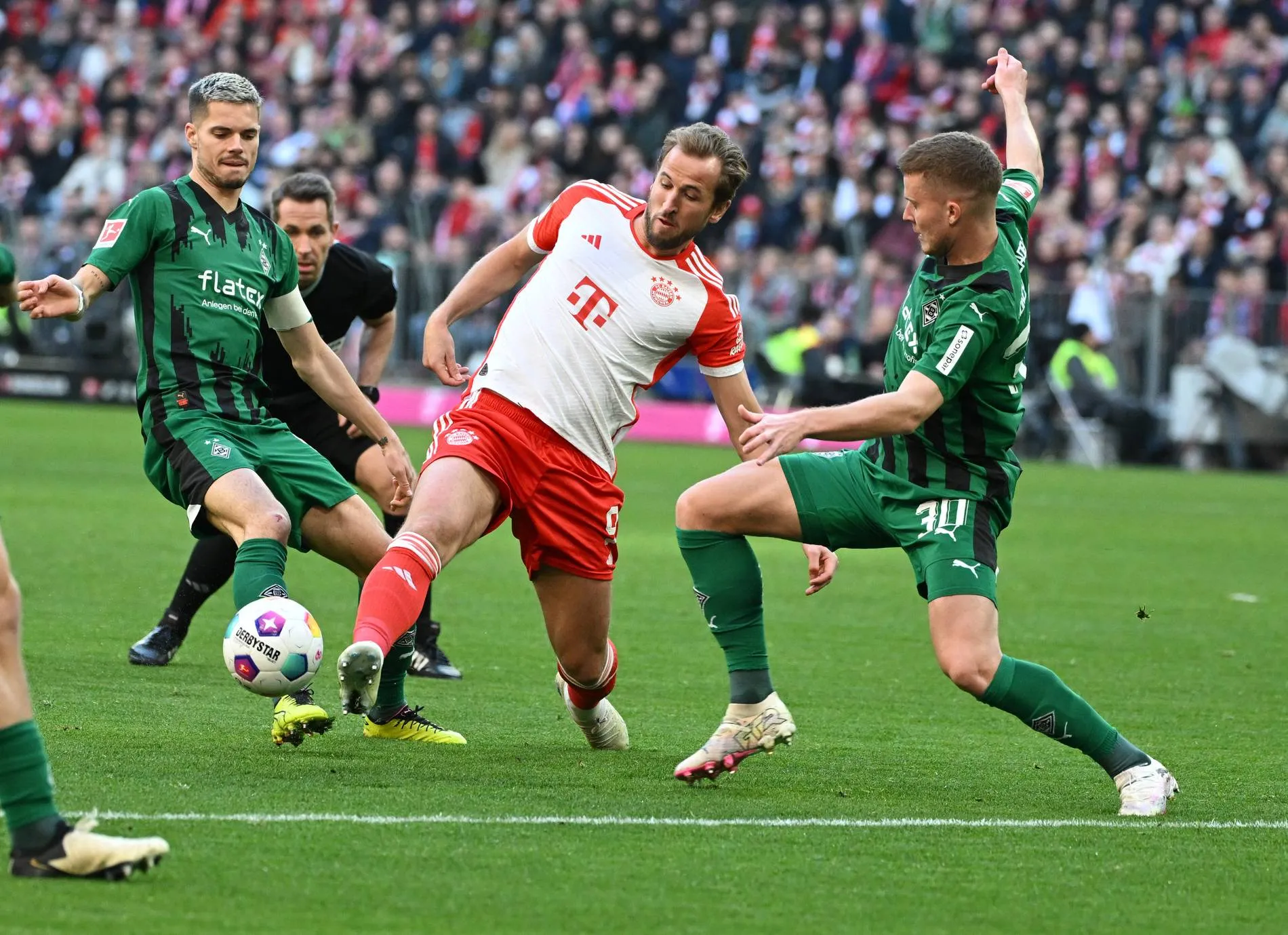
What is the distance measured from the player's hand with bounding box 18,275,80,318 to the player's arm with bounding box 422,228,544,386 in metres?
1.25

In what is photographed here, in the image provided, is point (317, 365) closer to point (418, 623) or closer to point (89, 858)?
point (418, 623)

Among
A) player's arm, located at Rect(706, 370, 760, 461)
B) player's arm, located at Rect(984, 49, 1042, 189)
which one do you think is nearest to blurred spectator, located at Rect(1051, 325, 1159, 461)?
player's arm, located at Rect(984, 49, 1042, 189)

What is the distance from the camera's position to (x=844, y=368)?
22531 mm

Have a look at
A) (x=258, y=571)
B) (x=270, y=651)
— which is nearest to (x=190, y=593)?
(x=258, y=571)

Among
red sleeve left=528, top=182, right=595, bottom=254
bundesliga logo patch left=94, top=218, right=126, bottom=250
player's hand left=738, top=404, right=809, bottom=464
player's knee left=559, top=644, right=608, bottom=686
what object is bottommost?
player's knee left=559, top=644, right=608, bottom=686

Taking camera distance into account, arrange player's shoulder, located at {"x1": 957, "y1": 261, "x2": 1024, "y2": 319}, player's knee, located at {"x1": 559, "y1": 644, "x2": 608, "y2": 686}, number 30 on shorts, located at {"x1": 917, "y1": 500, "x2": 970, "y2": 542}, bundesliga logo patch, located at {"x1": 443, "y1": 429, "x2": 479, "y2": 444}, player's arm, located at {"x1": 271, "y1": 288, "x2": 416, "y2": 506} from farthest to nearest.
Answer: player's arm, located at {"x1": 271, "y1": 288, "x2": 416, "y2": 506} < player's knee, located at {"x1": 559, "y1": 644, "x2": 608, "y2": 686} < bundesliga logo patch, located at {"x1": 443, "y1": 429, "x2": 479, "y2": 444} < number 30 on shorts, located at {"x1": 917, "y1": 500, "x2": 970, "y2": 542} < player's shoulder, located at {"x1": 957, "y1": 261, "x2": 1024, "y2": 319}

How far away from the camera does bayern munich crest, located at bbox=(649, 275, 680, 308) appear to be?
20.5ft

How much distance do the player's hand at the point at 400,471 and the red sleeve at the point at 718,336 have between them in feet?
3.60

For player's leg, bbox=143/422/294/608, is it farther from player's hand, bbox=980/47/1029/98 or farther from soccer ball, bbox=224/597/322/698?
player's hand, bbox=980/47/1029/98

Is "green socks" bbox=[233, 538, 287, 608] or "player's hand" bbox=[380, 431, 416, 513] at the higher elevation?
"player's hand" bbox=[380, 431, 416, 513]

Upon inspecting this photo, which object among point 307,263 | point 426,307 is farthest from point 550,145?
point 307,263

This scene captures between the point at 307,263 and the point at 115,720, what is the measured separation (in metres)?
2.44

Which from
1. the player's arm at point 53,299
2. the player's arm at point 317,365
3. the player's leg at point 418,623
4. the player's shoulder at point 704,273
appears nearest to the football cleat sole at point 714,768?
the player's shoulder at point 704,273

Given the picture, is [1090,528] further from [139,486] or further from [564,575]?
[564,575]
